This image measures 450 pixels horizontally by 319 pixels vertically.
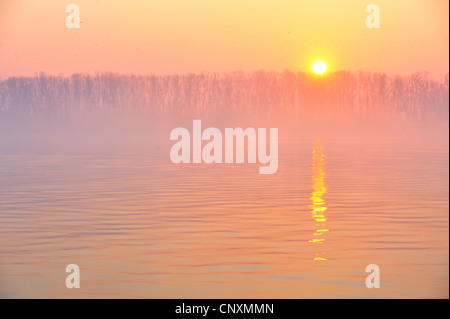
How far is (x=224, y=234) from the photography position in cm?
1520

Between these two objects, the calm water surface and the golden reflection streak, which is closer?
the calm water surface

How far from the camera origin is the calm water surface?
11523 mm

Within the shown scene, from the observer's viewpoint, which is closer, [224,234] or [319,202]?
[224,234]

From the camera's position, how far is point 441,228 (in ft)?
52.4

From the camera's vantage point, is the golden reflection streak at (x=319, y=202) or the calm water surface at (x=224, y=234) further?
the golden reflection streak at (x=319, y=202)

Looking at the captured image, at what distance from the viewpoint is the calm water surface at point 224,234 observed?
37.8ft

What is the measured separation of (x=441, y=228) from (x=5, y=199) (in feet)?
31.4

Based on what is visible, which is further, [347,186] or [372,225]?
[347,186]

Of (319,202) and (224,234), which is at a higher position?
(319,202)

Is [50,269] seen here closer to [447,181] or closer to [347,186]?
[347,186]
